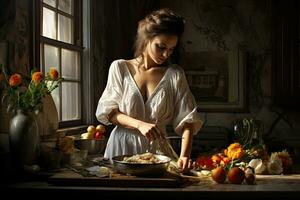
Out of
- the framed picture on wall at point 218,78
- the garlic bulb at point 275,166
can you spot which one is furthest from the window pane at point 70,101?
the garlic bulb at point 275,166

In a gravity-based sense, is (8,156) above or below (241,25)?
below

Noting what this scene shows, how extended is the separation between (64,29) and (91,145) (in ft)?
3.09

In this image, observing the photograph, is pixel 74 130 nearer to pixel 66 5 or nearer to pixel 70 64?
pixel 70 64

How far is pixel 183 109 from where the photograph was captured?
1.85 m

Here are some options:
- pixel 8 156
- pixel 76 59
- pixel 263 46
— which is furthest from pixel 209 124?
pixel 8 156

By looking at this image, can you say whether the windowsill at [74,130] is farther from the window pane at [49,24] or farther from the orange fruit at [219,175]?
the orange fruit at [219,175]

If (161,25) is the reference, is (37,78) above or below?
below

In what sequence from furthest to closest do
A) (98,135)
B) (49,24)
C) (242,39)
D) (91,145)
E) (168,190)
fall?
(242,39), (49,24), (98,135), (91,145), (168,190)

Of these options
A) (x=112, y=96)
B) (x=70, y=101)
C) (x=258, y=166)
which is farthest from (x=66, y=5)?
(x=258, y=166)

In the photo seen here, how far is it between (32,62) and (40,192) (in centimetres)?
83

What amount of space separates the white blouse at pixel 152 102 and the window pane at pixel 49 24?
79 cm

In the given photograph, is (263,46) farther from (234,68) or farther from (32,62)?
(32,62)

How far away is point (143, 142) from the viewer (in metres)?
1.93

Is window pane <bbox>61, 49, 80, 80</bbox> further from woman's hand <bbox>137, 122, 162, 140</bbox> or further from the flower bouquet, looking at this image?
woman's hand <bbox>137, 122, 162, 140</bbox>
